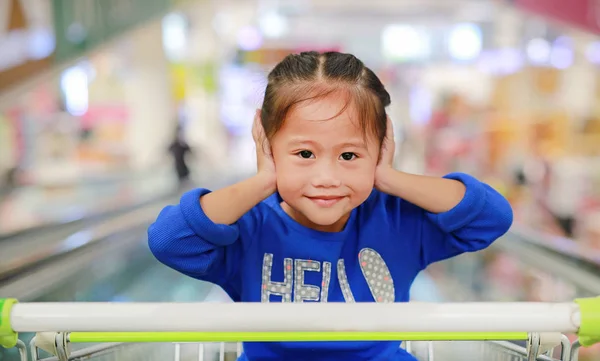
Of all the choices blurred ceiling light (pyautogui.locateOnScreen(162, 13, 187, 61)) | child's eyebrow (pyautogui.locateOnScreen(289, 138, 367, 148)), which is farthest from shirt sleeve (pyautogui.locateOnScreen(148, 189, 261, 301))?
blurred ceiling light (pyautogui.locateOnScreen(162, 13, 187, 61))

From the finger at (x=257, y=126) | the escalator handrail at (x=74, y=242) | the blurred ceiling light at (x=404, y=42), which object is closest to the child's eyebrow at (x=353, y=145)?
the finger at (x=257, y=126)

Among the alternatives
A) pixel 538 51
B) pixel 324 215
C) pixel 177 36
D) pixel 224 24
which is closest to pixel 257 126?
pixel 324 215

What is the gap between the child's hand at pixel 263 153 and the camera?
1.49 meters

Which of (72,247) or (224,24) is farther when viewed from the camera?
(224,24)

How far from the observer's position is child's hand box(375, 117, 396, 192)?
1.54m

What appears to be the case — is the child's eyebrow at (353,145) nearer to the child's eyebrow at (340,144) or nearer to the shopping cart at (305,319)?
the child's eyebrow at (340,144)

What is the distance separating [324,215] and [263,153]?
9.0 inches

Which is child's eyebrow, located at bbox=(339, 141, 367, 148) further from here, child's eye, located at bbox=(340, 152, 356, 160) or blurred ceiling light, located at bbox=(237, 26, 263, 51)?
blurred ceiling light, located at bbox=(237, 26, 263, 51)

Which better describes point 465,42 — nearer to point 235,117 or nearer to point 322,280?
point 235,117

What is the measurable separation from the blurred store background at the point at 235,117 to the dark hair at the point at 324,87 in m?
0.13

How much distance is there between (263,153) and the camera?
1528 mm

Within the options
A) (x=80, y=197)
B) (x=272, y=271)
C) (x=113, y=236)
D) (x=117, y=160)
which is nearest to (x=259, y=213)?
(x=272, y=271)

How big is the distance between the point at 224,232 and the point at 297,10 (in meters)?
14.0

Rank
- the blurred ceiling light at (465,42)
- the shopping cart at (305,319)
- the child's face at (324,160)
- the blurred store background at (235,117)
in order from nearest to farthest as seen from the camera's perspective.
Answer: the shopping cart at (305,319) → the child's face at (324,160) → the blurred store background at (235,117) → the blurred ceiling light at (465,42)
